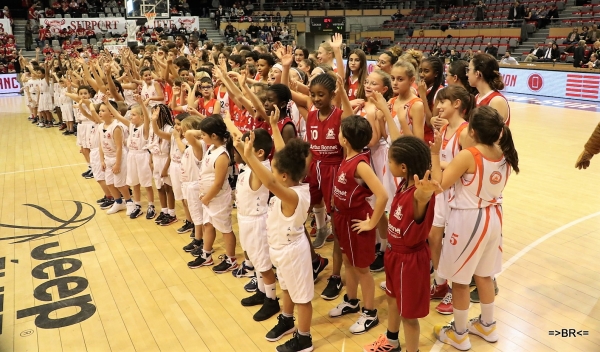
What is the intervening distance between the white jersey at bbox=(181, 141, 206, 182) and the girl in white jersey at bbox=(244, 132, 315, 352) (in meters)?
1.75

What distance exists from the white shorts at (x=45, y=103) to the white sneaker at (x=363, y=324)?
1180cm

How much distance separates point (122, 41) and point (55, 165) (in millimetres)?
15186

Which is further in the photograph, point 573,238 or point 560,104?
point 560,104

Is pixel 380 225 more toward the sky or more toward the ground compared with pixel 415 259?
more toward the ground

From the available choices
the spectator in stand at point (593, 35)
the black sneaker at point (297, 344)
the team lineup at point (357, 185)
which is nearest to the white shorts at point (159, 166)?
the team lineup at point (357, 185)

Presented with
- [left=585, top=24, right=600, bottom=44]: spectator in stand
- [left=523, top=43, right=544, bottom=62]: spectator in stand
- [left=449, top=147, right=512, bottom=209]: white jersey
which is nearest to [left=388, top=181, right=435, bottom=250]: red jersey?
[left=449, top=147, right=512, bottom=209]: white jersey

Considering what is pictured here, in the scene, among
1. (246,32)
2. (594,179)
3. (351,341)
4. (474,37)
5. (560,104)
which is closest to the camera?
(351,341)

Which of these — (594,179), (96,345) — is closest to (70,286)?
(96,345)

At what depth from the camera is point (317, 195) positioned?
4535mm

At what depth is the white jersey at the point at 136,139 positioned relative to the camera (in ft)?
19.9

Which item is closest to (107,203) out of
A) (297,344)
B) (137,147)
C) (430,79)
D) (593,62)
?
(137,147)

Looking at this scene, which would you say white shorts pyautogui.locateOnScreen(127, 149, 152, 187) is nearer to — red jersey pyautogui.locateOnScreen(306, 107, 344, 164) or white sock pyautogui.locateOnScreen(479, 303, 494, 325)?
red jersey pyautogui.locateOnScreen(306, 107, 344, 164)

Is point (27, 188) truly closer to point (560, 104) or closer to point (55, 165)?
point (55, 165)

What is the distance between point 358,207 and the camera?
354 cm
